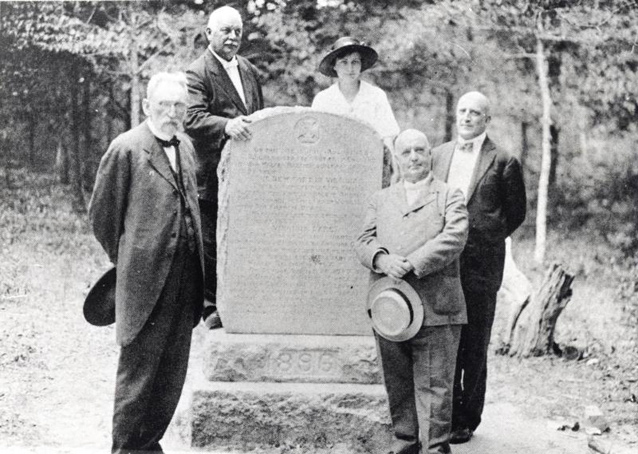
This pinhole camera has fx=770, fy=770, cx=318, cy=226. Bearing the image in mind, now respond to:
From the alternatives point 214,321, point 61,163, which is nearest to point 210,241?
point 214,321

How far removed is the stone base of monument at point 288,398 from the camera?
418 centimetres

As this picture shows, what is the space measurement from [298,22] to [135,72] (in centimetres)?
161

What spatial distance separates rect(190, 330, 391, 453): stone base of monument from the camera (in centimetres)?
418

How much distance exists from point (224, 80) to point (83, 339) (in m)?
2.71

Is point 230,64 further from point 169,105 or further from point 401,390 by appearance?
point 401,390

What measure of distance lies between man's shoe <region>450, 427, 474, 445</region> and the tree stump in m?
2.10

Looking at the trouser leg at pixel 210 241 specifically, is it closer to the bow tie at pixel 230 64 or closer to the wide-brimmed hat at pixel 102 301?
the bow tie at pixel 230 64

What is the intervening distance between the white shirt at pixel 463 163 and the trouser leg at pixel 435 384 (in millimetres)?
1036

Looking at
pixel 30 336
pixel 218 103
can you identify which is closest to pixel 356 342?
pixel 218 103

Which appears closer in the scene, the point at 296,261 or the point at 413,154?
the point at 413,154

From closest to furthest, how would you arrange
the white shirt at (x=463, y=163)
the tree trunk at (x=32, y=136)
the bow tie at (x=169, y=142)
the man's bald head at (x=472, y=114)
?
the bow tie at (x=169, y=142)
the man's bald head at (x=472, y=114)
the white shirt at (x=463, y=163)
the tree trunk at (x=32, y=136)

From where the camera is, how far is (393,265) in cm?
361

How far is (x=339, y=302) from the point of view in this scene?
4430 mm

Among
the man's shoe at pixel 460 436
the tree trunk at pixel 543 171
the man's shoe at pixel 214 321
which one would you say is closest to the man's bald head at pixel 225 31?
the man's shoe at pixel 214 321
